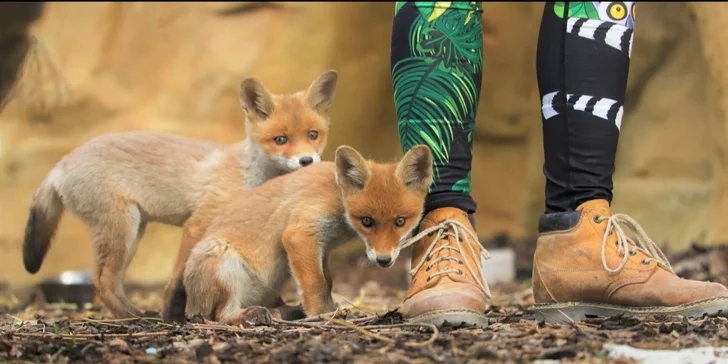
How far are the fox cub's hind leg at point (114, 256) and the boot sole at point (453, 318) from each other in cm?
176

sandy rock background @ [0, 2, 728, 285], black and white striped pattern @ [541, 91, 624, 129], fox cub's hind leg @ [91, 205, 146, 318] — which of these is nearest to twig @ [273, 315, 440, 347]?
black and white striped pattern @ [541, 91, 624, 129]

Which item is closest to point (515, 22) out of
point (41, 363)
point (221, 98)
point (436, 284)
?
point (221, 98)

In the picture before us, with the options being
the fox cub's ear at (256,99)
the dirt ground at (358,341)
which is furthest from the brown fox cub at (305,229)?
the fox cub's ear at (256,99)

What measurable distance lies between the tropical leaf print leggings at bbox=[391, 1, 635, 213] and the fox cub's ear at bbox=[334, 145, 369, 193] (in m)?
0.21

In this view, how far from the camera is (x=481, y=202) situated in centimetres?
959

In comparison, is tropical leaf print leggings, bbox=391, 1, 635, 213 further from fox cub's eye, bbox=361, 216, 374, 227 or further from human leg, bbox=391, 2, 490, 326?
fox cub's eye, bbox=361, 216, 374, 227

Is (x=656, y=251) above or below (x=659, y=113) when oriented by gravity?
below

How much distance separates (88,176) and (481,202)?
19.4 ft

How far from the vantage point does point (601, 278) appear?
3008 millimetres

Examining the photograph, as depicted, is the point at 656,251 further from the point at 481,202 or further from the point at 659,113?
the point at 481,202

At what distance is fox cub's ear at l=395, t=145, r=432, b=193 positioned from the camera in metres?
3.16

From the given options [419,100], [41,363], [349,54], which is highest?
[349,54]

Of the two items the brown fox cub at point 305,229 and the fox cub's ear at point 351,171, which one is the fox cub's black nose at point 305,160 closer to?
the brown fox cub at point 305,229

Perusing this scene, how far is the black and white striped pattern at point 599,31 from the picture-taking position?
A: 3.11m
